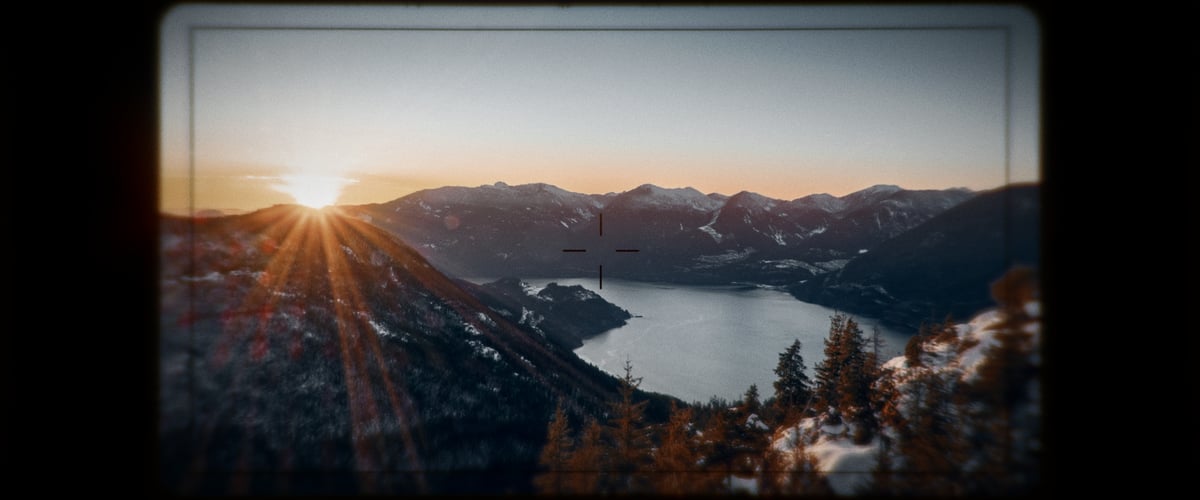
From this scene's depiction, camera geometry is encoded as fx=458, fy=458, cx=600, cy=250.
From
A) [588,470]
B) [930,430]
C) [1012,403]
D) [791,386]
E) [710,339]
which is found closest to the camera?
[1012,403]

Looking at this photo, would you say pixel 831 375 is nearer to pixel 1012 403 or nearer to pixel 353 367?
pixel 1012 403

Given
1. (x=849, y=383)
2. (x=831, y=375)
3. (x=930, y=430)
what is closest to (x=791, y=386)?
(x=831, y=375)

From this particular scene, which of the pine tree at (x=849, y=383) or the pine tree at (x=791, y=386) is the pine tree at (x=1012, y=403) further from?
the pine tree at (x=791, y=386)

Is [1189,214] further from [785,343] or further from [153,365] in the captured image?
[785,343]

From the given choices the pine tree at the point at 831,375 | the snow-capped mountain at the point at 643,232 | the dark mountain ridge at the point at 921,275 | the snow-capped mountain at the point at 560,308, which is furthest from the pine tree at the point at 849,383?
the snow-capped mountain at the point at 643,232

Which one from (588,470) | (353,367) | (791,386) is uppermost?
(588,470)

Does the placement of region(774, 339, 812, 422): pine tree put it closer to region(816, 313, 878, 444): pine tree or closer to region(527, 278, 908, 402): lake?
region(816, 313, 878, 444): pine tree

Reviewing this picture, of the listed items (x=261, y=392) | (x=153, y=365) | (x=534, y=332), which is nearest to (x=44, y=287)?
(x=153, y=365)
